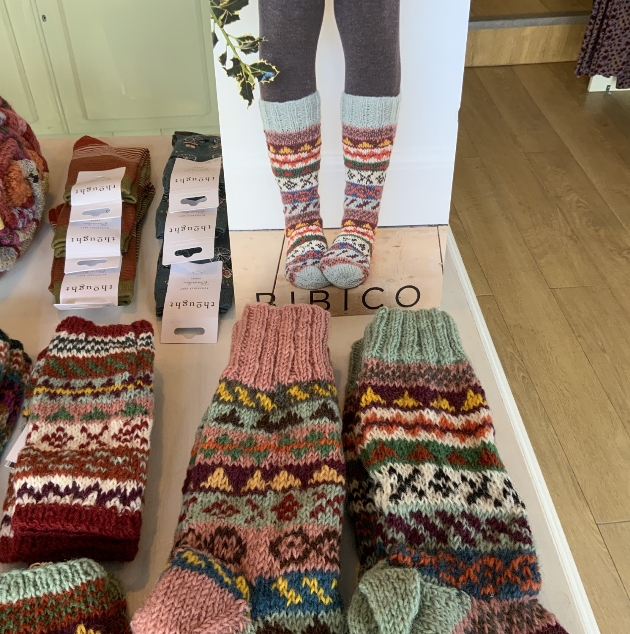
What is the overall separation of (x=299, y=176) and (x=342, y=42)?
0.52 ft

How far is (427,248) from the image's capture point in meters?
0.86

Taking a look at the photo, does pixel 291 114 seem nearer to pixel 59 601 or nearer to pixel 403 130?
pixel 403 130

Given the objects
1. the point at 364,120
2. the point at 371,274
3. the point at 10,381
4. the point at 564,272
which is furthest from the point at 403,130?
the point at 564,272

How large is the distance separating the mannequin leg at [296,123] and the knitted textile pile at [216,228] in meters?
0.11

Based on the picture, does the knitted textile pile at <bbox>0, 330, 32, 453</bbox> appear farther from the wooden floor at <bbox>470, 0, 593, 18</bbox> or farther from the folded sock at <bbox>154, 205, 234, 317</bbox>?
the wooden floor at <bbox>470, 0, 593, 18</bbox>

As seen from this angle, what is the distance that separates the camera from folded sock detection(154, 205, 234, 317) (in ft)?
2.93

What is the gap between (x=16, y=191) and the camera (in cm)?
93

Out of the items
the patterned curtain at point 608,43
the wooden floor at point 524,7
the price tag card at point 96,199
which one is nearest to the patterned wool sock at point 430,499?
the price tag card at point 96,199

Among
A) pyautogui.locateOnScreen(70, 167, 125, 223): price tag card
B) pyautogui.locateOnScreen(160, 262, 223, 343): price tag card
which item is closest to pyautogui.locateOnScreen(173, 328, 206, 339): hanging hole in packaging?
pyautogui.locateOnScreen(160, 262, 223, 343): price tag card

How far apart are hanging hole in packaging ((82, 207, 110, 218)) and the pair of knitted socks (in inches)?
12.8

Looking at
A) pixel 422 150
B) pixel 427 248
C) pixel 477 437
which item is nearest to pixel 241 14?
pixel 422 150

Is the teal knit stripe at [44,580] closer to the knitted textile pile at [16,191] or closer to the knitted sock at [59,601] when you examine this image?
the knitted sock at [59,601]

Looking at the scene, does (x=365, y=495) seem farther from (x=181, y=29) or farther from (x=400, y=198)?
(x=181, y=29)

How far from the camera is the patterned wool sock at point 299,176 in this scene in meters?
0.74
